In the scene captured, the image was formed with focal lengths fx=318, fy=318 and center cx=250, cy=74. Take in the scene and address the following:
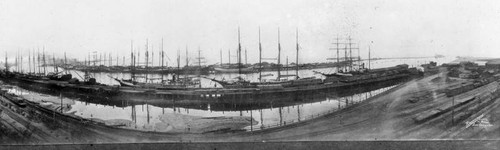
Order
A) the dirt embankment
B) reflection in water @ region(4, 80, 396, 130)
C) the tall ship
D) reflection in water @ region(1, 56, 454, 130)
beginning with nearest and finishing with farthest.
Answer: the dirt embankment → reflection in water @ region(4, 80, 396, 130) → reflection in water @ region(1, 56, 454, 130) → the tall ship

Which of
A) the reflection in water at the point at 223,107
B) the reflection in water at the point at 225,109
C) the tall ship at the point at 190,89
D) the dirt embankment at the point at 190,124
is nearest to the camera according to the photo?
the dirt embankment at the point at 190,124

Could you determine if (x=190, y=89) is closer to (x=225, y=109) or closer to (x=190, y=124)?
(x=225, y=109)

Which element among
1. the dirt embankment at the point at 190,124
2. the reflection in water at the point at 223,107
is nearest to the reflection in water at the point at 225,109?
the reflection in water at the point at 223,107

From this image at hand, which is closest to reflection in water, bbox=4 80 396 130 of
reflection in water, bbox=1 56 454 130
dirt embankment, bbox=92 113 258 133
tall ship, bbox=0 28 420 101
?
reflection in water, bbox=1 56 454 130

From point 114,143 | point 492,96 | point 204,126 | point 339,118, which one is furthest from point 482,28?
point 114,143

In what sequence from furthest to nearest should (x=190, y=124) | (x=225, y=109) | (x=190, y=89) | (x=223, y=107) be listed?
(x=190, y=89) < (x=223, y=107) < (x=225, y=109) < (x=190, y=124)

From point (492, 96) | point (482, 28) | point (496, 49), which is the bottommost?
point (492, 96)

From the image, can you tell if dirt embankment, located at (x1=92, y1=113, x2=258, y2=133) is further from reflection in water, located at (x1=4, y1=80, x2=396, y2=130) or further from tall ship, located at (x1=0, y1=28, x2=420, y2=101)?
tall ship, located at (x1=0, y1=28, x2=420, y2=101)

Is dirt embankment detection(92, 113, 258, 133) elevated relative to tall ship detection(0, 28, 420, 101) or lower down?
lower down

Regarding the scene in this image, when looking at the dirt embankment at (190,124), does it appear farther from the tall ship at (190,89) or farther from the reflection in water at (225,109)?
the tall ship at (190,89)

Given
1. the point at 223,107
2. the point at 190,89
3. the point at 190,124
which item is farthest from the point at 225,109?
the point at 190,89

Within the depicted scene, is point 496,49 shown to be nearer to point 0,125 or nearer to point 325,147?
point 325,147
